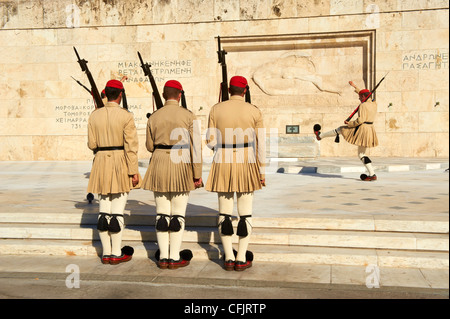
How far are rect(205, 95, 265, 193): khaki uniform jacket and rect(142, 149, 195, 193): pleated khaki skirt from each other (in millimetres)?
226

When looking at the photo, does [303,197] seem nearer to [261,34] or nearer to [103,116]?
[103,116]

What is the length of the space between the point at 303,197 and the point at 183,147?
3144 mm

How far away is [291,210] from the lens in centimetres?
658

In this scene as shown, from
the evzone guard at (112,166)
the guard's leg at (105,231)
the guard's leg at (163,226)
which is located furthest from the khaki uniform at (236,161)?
the guard's leg at (105,231)

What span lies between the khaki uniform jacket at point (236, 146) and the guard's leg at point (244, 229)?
0.13 metres

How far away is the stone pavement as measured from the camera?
4.68 metres

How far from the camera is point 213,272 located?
4961 mm

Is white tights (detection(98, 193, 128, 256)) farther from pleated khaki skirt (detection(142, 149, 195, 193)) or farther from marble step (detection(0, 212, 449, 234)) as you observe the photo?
marble step (detection(0, 212, 449, 234))

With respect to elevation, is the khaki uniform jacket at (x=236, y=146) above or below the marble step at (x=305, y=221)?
above

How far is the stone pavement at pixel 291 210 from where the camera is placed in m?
4.68

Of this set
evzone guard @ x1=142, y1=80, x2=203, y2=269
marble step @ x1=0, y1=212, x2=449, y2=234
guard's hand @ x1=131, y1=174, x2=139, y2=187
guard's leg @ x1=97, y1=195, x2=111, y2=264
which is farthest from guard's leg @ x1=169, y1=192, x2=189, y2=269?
marble step @ x1=0, y1=212, x2=449, y2=234

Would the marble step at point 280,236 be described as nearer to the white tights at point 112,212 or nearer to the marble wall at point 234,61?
the white tights at point 112,212
